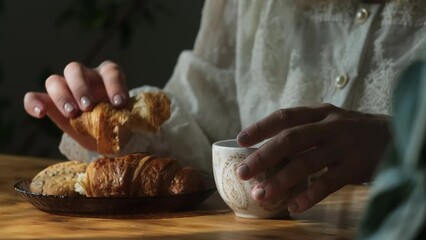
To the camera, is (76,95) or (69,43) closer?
(76,95)

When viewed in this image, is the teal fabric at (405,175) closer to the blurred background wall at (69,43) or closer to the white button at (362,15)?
the white button at (362,15)

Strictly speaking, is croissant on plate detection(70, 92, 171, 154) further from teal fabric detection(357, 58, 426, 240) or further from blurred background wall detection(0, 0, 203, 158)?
blurred background wall detection(0, 0, 203, 158)

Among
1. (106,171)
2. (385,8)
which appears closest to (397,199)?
(106,171)

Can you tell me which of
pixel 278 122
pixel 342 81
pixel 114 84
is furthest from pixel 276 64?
pixel 278 122

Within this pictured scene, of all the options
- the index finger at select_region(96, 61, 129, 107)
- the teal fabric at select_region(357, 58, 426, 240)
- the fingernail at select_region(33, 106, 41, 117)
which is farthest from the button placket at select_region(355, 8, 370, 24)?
the teal fabric at select_region(357, 58, 426, 240)

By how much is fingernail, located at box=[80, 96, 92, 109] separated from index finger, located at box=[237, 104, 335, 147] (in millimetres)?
279

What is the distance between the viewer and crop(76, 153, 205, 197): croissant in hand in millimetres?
781

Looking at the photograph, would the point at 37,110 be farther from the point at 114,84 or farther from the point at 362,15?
the point at 362,15

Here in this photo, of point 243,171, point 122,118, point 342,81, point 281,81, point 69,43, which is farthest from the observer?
point 69,43

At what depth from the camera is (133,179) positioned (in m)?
0.79

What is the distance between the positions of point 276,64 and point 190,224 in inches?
26.3

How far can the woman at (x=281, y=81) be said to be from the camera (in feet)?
2.66

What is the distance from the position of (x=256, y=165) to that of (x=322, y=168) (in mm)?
77

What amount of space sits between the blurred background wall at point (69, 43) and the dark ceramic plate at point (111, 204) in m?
1.66
